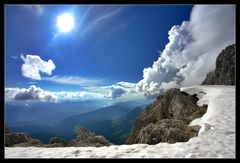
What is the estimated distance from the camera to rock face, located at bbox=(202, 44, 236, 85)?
3713 centimetres

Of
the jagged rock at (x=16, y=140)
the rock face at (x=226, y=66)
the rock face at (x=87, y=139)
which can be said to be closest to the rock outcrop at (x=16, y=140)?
the jagged rock at (x=16, y=140)

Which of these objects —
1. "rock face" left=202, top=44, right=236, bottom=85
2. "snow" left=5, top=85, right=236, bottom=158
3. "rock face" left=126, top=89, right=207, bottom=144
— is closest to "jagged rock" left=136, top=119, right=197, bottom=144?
"rock face" left=126, top=89, right=207, bottom=144

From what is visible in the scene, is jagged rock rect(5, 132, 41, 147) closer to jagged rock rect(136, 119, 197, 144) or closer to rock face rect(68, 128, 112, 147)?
rock face rect(68, 128, 112, 147)

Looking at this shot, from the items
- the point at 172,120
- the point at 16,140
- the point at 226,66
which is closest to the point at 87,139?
the point at 16,140

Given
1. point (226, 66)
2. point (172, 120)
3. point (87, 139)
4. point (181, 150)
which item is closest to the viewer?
point (181, 150)

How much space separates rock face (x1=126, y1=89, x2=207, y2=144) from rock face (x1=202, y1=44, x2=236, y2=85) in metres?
13.4

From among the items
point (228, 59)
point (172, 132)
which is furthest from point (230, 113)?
point (228, 59)

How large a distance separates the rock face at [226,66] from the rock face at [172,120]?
13.4 metres

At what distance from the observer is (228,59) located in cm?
4162

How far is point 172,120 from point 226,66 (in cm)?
3046

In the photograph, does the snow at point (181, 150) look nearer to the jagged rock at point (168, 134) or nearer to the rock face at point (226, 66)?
the jagged rock at point (168, 134)

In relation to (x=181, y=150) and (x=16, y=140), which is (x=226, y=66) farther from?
(x=16, y=140)

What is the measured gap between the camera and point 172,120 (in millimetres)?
16812
